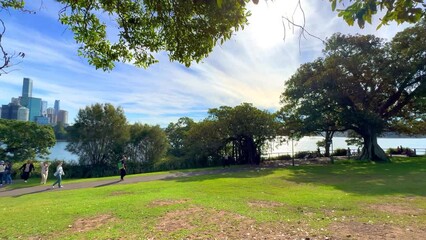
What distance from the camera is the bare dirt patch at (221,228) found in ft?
20.0

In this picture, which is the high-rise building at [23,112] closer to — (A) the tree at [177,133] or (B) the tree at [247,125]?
(B) the tree at [247,125]

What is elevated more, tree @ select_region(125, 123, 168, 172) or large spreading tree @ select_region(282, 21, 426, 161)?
large spreading tree @ select_region(282, 21, 426, 161)

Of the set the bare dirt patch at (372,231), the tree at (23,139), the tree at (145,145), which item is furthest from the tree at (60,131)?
the bare dirt patch at (372,231)

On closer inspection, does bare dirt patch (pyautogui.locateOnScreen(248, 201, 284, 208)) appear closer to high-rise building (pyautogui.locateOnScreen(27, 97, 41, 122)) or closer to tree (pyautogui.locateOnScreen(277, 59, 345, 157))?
high-rise building (pyautogui.locateOnScreen(27, 97, 41, 122))

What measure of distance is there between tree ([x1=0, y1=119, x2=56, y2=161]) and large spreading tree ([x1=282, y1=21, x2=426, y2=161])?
970 inches

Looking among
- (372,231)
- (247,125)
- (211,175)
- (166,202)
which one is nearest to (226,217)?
(166,202)

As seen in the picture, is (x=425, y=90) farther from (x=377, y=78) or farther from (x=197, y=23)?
(x=197, y=23)

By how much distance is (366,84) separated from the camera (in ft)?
96.1

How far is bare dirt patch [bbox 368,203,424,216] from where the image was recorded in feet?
27.2

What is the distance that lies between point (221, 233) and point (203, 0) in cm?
480

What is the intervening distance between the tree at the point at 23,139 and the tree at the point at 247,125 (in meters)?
16.1

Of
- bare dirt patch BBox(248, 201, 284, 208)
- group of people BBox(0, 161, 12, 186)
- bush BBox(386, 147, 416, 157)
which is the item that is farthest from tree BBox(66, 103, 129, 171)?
bush BBox(386, 147, 416, 157)

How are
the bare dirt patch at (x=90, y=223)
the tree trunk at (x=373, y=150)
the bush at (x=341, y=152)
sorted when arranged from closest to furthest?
1. the bare dirt patch at (x=90, y=223)
2. the tree trunk at (x=373, y=150)
3. the bush at (x=341, y=152)

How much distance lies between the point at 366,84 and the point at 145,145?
78.0ft
